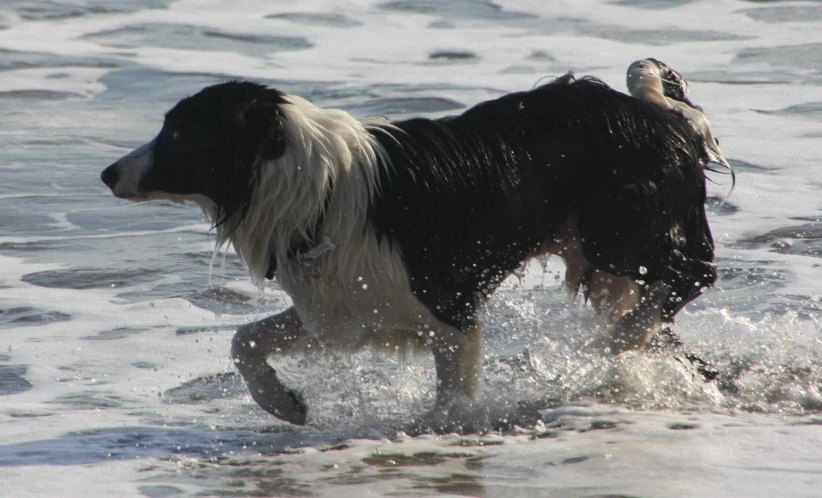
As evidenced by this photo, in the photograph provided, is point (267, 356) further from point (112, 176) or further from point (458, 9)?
point (458, 9)

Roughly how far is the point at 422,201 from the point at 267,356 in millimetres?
895

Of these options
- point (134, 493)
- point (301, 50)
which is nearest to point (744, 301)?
point (134, 493)

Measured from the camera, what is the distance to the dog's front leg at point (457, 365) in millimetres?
4660

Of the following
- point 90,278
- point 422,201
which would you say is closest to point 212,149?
point 422,201

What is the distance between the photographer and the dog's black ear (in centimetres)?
429

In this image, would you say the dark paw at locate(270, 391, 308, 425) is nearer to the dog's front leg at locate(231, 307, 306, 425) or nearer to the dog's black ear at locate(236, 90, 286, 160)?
the dog's front leg at locate(231, 307, 306, 425)

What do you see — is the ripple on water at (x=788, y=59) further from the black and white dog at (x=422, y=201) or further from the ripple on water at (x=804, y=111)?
the black and white dog at (x=422, y=201)

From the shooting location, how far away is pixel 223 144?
4.32 meters

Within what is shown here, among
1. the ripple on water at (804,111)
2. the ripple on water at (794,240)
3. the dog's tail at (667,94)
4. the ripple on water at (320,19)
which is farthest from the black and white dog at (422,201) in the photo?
the ripple on water at (320,19)

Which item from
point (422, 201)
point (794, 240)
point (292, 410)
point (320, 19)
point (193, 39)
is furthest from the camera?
point (320, 19)

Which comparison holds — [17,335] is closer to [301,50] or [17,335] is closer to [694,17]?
[301,50]

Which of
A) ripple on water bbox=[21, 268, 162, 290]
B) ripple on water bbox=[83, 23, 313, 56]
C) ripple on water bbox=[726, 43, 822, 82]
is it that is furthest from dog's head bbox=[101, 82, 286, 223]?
ripple on water bbox=[83, 23, 313, 56]

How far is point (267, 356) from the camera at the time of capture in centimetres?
476

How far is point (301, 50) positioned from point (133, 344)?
9.72 meters
